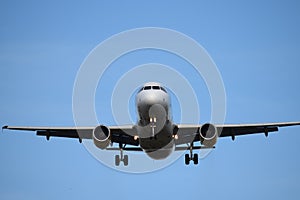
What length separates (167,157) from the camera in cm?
3806

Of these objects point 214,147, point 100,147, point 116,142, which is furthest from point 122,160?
point 214,147

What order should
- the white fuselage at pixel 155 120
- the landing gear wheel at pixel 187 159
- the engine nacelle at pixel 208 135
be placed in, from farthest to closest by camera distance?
1. the landing gear wheel at pixel 187 159
2. the engine nacelle at pixel 208 135
3. the white fuselage at pixel 155 120

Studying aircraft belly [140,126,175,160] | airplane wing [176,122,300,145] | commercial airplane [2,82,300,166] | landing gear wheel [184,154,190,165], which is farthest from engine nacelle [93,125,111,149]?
landing gear wheel [184,154,190,165]

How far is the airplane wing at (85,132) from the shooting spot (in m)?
38.9

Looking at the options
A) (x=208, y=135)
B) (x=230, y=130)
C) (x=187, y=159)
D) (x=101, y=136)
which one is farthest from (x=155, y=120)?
(x=230, y=130)

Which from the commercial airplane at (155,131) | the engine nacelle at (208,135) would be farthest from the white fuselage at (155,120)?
the engine nacelle at (208,135)

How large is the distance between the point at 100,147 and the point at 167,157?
445cm

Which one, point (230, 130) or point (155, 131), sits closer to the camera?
point (155, 131)

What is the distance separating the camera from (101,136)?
3750 cm

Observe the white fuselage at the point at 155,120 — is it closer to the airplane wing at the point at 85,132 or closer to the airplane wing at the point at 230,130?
the airplane wing at the point at 230,130

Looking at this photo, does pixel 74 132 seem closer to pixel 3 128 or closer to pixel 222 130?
pixel 3 128

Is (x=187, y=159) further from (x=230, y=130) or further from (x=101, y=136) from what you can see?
(x=101, y=136)

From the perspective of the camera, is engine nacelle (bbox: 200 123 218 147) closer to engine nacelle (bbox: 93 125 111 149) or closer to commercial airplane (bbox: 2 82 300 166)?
commercial airplane (bbox: 2 82 300 166)

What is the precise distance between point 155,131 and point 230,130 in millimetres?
8493
